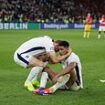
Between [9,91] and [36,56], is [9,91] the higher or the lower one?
the lower one

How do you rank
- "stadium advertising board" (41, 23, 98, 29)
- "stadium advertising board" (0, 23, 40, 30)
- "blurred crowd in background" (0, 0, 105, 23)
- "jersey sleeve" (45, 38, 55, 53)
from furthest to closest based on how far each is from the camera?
"blurred crowd in background" (0, 0, 105, 23)
"stadium advertising board" (41, 23, 98, 29)
"stadium advertising board" (0, 23, 40, 30)
"jersey sleeve" (45, 38, 55, 53)

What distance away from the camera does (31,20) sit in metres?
55.4

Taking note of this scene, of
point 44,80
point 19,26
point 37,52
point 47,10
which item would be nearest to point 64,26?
point 47,10

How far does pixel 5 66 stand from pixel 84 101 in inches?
287

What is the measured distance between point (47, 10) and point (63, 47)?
4763 centimetres

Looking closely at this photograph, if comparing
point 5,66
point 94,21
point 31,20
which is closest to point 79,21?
point 94,21

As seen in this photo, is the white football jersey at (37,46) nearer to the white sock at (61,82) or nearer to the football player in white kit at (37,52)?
the football player in white kit at (37,52)

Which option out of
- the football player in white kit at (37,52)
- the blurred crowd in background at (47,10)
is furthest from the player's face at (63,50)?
the blurred crowd in background at (47,10)

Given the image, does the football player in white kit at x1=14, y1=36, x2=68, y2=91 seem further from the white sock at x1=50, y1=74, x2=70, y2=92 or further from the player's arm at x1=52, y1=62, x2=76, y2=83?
the white sock at x1=50, y1=74, x2=70, y2=92

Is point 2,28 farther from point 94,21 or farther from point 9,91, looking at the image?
point 9,91

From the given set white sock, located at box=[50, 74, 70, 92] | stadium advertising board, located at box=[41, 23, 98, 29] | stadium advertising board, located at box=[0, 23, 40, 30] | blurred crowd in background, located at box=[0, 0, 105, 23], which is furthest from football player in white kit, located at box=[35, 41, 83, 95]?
stadium advertising board, located at box=[41, 23, 98, 29]

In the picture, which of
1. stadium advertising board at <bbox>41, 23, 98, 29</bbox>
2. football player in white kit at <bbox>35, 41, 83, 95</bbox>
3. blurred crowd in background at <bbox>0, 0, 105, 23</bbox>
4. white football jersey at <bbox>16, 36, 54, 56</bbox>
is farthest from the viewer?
blurred crowd in background at <bbox>0, 0, 105, 23</bbox>

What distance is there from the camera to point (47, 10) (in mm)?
57969

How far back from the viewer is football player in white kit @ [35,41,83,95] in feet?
34.9
